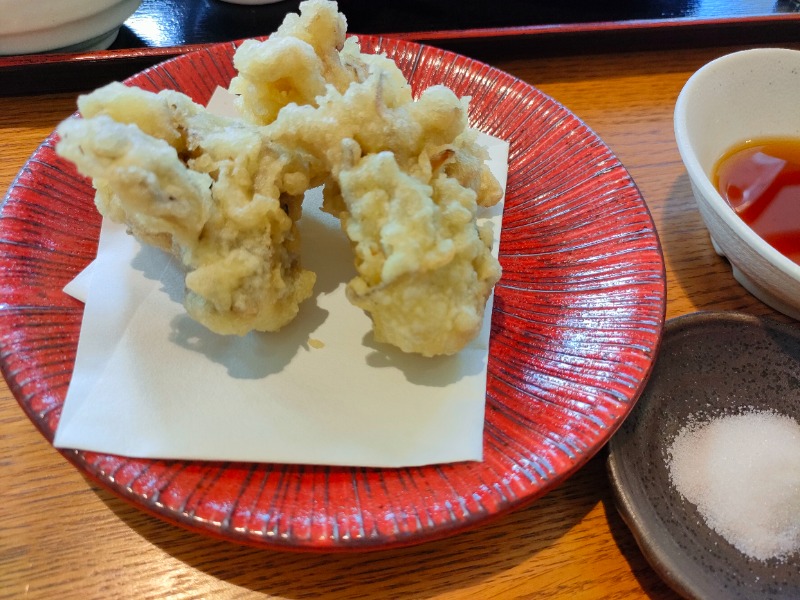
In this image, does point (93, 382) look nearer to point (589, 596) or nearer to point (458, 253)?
point (458, 253)

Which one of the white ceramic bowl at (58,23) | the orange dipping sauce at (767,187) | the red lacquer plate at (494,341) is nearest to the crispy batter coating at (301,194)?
the red lacquer plate at (494,341)

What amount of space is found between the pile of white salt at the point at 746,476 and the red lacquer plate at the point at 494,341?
212 millimetres

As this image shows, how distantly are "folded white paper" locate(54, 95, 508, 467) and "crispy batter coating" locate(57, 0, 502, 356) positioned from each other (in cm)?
9

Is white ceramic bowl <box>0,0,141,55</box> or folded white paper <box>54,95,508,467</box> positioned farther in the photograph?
white ceramic bowl <box>0,0,141,55</box>

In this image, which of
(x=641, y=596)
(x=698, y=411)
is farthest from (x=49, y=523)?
(x=698, y=411)

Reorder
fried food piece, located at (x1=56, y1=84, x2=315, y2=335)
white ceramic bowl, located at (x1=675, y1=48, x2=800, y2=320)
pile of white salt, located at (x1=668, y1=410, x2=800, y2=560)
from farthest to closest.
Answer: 1. white ceramic bowl, located at (x1=675, y1=48, x2=800, y2=320)
2. pile of white salt, located at (x1=668, y1=410, x2=800, y2=560)
3. fried food piece, located at (x1=56, y1=84, x2=315, y2=335)

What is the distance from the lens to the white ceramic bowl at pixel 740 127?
1.34 metres

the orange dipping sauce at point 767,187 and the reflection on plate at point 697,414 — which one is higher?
the orange dipping sauce at point 767,187

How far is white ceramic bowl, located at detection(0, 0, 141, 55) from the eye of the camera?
186 cm

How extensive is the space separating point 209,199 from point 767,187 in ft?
4.94

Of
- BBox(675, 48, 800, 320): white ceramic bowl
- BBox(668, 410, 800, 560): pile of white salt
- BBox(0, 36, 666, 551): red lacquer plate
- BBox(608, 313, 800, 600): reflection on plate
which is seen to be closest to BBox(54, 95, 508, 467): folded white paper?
BBox(0, 36, 666, 551): red lacquer plate

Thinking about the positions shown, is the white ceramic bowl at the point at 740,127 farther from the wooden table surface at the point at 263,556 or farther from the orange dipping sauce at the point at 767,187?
the wooden table surface at the point at 263,556

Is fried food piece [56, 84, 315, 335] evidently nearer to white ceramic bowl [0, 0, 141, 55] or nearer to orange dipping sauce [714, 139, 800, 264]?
white ceramic bowl [0, 0, 141, 55]

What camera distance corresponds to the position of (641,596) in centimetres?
112
